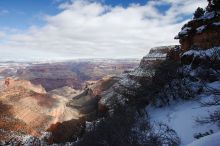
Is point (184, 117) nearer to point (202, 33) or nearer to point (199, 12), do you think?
point (202, 33)

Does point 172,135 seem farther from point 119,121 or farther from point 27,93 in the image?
point 27,93

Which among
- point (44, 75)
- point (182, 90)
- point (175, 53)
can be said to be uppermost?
point (175, 53)

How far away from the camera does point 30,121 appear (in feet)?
172

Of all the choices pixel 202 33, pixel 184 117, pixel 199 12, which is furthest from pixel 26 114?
pixel 184 117

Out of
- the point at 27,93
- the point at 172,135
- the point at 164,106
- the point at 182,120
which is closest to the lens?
the point at 172,135

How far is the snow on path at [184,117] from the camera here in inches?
760

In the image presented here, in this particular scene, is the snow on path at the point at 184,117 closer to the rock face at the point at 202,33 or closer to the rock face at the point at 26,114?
the rock face at the point at 202,33

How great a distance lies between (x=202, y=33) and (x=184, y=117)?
1489 centimetres

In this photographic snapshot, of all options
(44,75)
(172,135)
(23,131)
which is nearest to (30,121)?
(23,131)

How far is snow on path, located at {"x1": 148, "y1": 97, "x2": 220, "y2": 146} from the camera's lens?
19292mm

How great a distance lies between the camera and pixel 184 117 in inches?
919

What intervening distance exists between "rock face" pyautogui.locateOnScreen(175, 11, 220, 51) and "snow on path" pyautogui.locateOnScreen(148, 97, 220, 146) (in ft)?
31.0

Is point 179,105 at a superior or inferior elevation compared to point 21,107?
superior

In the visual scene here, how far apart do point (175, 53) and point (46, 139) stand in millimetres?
26348
